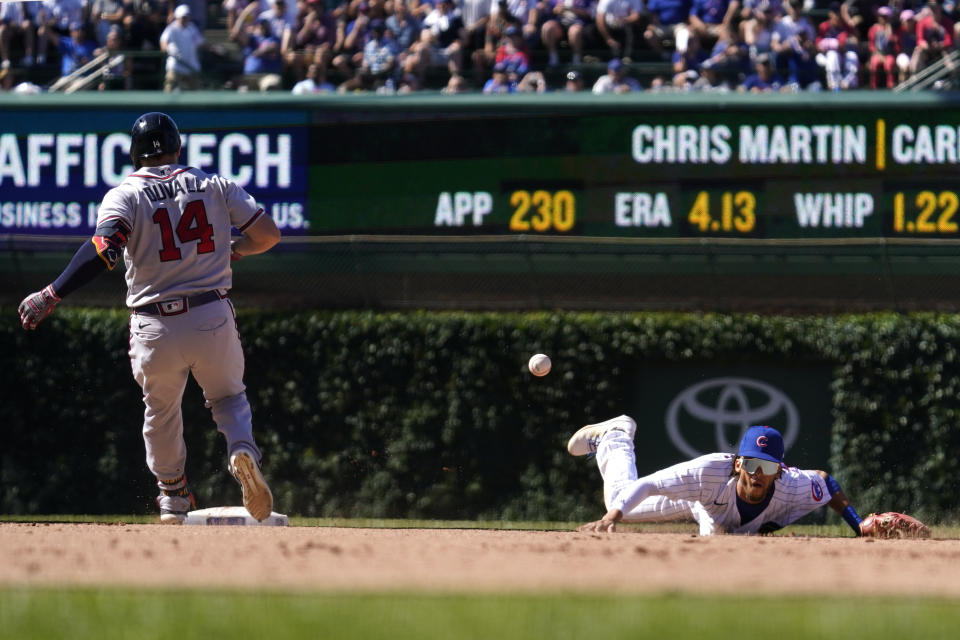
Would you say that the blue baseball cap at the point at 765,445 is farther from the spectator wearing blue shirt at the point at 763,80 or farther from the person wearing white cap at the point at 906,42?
the person wearing white cap at the point at 906,42

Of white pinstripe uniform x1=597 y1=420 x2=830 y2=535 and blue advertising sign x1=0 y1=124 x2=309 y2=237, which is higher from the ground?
blue advertising sign x1=0 y1=124 x2=309 y2=237

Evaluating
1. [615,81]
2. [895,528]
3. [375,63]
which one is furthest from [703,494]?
[375,63]

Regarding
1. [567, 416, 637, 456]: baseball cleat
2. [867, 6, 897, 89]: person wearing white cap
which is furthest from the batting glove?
[867, 6, 897, 89]: person wearing white cap

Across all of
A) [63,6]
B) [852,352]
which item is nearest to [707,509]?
[852,352]

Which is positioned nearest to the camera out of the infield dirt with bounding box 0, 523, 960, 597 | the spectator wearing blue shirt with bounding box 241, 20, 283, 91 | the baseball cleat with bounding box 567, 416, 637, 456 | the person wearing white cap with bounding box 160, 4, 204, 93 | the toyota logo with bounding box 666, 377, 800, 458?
the infield dirt with bounding box 0, 523, 960, 597

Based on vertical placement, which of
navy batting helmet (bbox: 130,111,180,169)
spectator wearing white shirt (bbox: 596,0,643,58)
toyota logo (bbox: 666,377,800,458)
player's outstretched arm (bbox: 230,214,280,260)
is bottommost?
toyota logo (bbox: 666,377,800,458)

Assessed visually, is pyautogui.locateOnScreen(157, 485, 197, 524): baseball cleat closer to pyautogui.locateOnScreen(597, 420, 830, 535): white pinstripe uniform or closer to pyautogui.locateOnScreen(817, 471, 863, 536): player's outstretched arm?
pyautogui.locateOnScreen(597, 420, 830, 535): white pinstripe uniform

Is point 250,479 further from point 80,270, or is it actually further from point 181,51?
point 181,51
